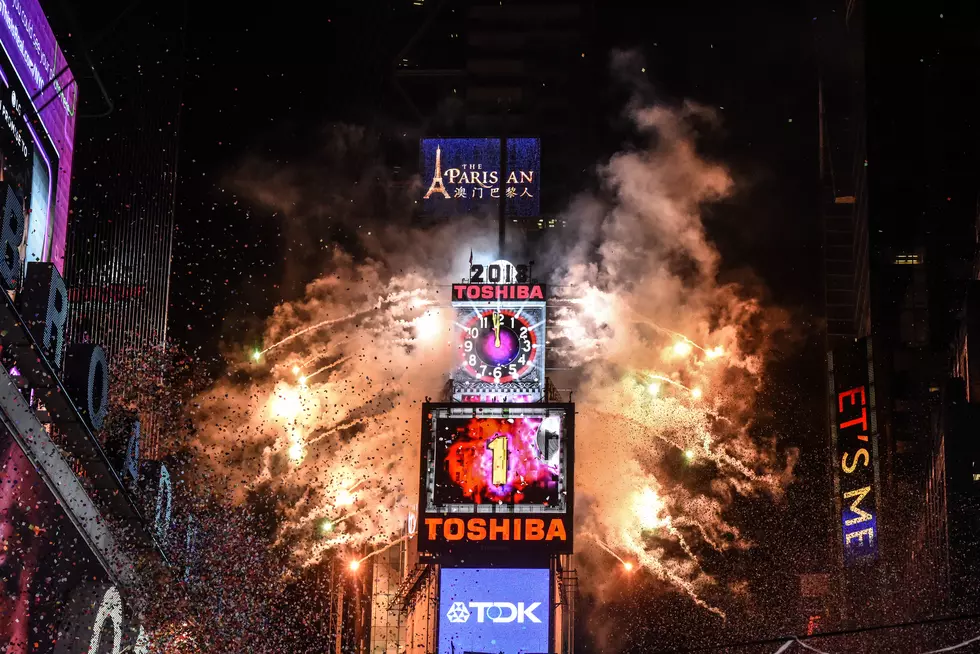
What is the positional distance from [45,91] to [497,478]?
58.1 ft

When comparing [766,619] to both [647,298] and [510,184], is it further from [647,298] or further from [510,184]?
[510,184]

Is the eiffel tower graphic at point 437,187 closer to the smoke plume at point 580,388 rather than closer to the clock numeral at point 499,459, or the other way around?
the smoke plume at point 580,388

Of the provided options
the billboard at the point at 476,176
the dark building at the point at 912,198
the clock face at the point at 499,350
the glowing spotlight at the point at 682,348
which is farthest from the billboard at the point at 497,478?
the dark building at the point at 912,198

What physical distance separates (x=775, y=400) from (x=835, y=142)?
2734cm

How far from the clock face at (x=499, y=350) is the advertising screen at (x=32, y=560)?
20452mm

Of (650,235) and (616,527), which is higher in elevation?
(650,235)

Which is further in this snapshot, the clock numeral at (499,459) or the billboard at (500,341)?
the billboard at (500,341)

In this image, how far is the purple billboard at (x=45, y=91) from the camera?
79.5 feet

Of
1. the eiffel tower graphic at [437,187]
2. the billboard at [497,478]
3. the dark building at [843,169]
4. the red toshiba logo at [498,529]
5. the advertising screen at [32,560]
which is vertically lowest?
the advertising screen at [32,560]

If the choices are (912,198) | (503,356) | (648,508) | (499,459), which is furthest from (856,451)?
(912,198)

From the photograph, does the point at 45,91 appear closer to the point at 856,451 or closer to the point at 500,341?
the point at 500,341

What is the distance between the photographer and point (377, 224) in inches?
2180

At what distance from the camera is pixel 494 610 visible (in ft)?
120

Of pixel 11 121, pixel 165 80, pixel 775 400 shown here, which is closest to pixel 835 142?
pixel 775 400
